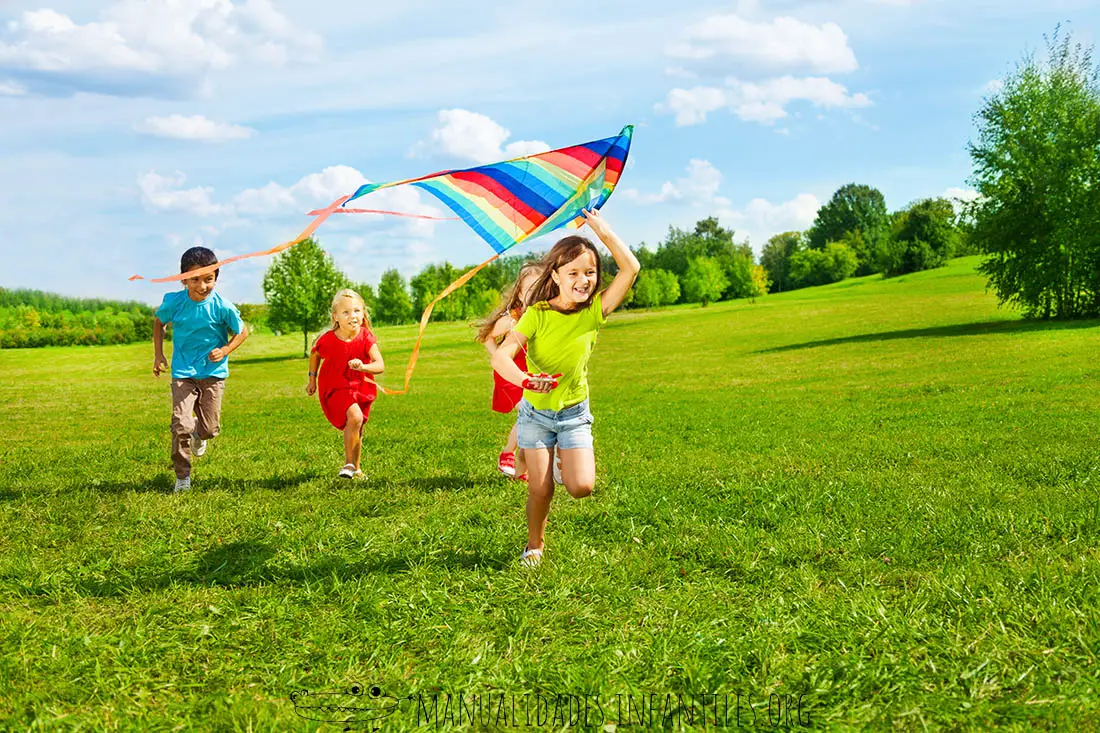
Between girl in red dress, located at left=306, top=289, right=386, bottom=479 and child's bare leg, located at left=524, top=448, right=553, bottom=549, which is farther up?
girl in red dress, located at left=306, top=289, right=386, bottom=479

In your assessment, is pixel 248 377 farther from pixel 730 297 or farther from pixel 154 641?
pixel 730 297

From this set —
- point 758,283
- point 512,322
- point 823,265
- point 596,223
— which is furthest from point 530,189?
point 823,265

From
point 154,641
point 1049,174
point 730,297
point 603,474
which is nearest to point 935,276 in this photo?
point 730,297

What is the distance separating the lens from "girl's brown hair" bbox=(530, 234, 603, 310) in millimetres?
5574

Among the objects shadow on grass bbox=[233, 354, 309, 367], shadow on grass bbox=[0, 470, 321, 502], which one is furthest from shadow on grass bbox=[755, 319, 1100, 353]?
shadow on grass bbox=[233, 354, 309, 367]

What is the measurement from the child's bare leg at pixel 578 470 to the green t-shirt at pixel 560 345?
324 mm

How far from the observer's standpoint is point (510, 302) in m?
6.84

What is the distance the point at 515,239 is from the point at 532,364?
2.84 ft

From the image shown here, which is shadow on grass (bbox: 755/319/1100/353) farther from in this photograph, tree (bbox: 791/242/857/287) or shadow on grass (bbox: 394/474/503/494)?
tree (bbox: 791/242/857/287)

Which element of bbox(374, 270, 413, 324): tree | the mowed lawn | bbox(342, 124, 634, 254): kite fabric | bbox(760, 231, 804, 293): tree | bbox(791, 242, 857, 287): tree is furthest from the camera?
bbox(760, 231, 804, 293): tree

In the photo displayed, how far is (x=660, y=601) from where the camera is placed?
4902mm

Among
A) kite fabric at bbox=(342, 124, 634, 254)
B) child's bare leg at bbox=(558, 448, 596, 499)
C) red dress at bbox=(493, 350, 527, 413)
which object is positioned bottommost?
child's bare leg at bbox=(558, 448, 596, 499)

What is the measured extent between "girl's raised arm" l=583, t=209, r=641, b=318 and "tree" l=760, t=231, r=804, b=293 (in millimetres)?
110484

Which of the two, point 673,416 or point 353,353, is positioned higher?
point 353,353
